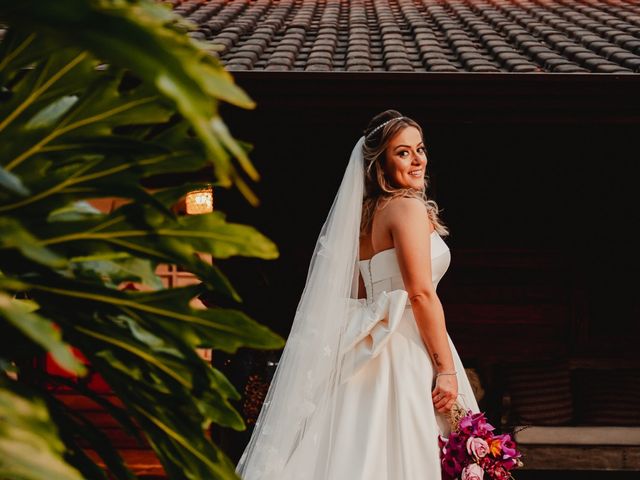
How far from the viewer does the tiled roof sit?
497cm

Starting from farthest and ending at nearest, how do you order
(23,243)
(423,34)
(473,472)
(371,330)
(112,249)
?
(423,34), (371,330), (473,472), (112,249), (23,243)

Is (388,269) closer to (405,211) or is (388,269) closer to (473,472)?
(405,211)

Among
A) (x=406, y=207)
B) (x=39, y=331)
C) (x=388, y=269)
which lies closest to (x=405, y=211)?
(x=406, y=207)

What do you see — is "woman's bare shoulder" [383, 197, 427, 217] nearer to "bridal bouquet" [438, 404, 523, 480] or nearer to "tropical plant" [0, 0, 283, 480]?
"bridal bouquet" [438, 404, 523, 480]

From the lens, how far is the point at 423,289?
3.28 meters

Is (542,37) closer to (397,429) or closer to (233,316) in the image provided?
(397,429)

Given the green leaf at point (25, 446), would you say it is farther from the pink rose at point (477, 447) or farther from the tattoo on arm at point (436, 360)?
the tattoo on arm at point (436, 360)

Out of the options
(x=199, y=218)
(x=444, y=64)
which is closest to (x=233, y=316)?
(x=199, y=218)

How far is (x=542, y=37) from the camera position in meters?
6.04

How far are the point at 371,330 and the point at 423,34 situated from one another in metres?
3.39

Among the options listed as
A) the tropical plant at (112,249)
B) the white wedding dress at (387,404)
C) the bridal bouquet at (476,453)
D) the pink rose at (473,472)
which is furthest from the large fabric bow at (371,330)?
the tropical plant at (112,249)

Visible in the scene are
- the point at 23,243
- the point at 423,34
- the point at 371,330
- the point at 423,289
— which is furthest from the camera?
the point at 423,34

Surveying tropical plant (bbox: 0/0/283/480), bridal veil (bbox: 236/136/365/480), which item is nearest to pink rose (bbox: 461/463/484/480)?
bridal veil (bbox: 236/136/365/480)

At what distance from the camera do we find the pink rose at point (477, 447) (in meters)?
3.05
